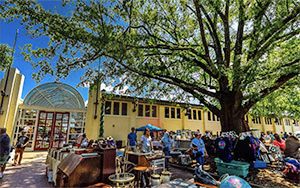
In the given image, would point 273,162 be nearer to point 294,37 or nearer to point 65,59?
point 294,37

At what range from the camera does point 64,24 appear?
21.9ft

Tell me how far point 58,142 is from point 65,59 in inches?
353

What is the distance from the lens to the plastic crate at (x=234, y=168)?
247 inches

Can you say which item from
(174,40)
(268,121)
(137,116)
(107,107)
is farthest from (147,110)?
(268,121)

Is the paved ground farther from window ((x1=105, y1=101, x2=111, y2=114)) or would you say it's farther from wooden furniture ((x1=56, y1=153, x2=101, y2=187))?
window ((x1=105, y1=101, x2=111, y2=114))

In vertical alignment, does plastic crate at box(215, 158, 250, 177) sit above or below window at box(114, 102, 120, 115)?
below

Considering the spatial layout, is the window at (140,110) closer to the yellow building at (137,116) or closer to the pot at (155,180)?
the yellow building at (137,116)

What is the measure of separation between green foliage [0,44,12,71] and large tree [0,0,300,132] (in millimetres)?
1947

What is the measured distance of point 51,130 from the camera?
13.6 m

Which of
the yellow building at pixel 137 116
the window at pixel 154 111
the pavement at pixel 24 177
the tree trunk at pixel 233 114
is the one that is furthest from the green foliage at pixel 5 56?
the window at pixel 154 111

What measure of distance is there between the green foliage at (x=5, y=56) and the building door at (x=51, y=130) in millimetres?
6392

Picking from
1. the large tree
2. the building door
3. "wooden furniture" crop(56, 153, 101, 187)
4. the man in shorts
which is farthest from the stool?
the building door

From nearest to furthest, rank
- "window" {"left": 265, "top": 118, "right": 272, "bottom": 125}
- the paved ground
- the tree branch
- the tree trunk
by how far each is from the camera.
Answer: the paved ground
the tree branch
the tree trunk
"window" {"left": 265, "top": 118, "right": 272, "bottom": 125}

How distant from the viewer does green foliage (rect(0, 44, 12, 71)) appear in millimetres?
7910
